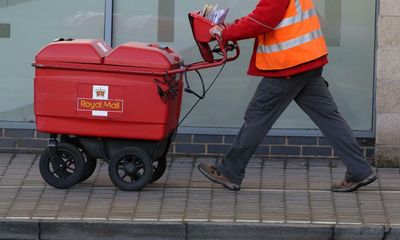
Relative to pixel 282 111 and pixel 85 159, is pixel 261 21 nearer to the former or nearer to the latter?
pixel 282 111

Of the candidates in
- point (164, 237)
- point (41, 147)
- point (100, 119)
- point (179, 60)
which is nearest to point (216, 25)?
point (179, 60)

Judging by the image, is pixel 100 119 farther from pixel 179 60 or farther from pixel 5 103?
pixel 5 103

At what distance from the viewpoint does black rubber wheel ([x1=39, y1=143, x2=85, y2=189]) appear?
7.55m

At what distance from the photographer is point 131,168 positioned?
24.6 feet

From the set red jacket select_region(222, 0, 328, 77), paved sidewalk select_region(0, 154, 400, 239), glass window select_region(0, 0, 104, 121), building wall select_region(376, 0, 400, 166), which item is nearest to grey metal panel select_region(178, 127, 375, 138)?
building wall select_region(376, 0, 400, 166)

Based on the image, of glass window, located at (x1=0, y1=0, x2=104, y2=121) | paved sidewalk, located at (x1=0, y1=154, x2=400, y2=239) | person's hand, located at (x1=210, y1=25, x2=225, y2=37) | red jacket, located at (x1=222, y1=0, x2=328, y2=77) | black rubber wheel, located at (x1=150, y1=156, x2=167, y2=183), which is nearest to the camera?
paved sidewalk, located at (x1=0, y1=154, x2=400, y2=239)

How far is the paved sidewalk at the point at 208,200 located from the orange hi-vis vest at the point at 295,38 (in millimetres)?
1047

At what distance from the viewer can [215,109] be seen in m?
8.97

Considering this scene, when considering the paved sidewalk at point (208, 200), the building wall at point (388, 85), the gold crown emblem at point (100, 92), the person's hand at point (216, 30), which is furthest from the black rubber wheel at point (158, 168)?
the building wall at point (388, 85)

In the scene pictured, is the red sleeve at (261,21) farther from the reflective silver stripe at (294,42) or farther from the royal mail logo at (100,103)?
the royal mail logo at (100,103)

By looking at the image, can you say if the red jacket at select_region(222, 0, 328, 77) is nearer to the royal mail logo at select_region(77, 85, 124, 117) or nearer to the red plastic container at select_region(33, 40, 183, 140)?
the red plastic container at select_region(33, 40, 183, 140)

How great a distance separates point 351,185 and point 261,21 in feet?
4.90

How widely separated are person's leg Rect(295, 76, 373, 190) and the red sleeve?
24.3 inches

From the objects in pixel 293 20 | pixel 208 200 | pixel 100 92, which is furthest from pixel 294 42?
pixel 100 92
